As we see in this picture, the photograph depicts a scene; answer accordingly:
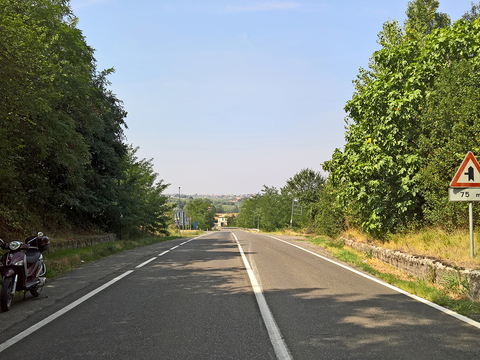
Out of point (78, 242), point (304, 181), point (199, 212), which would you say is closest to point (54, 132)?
point (78, 242)

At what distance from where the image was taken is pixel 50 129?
12344 millimetres

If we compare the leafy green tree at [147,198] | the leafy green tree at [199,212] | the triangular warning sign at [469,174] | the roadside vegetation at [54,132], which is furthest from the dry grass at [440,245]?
the leafy green tree at [199,212]

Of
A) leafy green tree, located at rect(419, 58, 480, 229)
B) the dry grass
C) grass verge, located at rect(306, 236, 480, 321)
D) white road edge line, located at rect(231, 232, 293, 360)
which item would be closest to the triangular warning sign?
the dry grass

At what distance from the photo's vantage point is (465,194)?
28.1 feet

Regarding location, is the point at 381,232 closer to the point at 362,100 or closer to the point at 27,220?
the point at 362,100

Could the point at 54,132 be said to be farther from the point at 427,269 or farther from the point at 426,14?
the point at 426,14

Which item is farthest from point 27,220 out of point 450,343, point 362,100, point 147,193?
point 147,193

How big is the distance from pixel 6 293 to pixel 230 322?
148 inches

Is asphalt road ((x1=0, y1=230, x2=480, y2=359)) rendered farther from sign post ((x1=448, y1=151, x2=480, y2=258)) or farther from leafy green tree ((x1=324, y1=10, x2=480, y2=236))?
leafy green tree ((x1=324, y1=10, x2=480, y2=236))

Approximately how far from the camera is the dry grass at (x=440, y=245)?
8219mm

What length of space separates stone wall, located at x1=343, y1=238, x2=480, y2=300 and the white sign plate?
1564 millimetres

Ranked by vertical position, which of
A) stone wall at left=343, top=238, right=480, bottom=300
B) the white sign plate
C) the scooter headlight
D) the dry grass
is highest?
the white sign plate

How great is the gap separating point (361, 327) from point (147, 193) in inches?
1391

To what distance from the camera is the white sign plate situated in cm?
848
